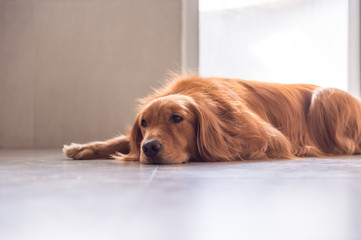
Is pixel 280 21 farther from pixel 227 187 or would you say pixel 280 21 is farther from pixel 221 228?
pixel 221 228

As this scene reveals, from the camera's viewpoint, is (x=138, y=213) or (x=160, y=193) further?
(x=160, y=193)

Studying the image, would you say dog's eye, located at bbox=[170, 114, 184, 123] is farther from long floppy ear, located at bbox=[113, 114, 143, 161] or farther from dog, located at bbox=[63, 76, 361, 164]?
long floppy ear, located at bbox=[113, 114, 143, 161]

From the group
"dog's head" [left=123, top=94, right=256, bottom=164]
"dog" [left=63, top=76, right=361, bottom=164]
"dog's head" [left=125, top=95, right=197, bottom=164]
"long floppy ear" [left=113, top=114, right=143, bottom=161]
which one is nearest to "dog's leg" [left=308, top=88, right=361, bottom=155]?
"dog" [left=63, top=76, right=361, bottom=164]

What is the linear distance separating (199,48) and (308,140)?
204 cm

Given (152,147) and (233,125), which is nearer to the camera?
(152,147)

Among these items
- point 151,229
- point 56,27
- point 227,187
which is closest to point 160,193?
point 227,187

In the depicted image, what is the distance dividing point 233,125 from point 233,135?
0.17ft

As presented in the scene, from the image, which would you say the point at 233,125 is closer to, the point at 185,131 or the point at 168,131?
the point at 185,131

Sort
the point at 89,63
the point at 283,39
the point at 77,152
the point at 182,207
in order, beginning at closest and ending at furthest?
the point at 182,207, the point at 77,152, the point at 283,39, the point at 89,63

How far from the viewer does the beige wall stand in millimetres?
4270

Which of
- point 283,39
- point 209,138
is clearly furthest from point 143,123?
point 283,39

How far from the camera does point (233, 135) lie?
82.0 inches

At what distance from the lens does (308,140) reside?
97.5 inches

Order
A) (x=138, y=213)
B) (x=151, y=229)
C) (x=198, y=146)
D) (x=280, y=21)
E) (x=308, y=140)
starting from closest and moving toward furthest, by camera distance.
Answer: (x=151, y=229)
(x=138, y=213)
(x=198, y=146)
(x=308, y=140)
(x=280, y=21)
